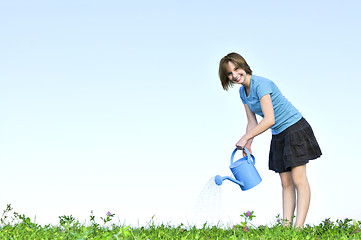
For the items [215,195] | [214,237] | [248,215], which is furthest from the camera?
[215,195]

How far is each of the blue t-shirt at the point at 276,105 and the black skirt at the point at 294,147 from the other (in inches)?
2.3

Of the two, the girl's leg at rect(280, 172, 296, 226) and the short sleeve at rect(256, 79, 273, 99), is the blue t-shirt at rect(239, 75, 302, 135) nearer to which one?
the short sleeve at rect(256, 79, 273, 99)

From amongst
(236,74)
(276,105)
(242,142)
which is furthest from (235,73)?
(242,142)

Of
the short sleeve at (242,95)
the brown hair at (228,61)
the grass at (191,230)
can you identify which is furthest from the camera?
the short sleeve at (242,95)

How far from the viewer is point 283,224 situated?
4.19 metres

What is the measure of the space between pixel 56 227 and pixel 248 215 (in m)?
1.69

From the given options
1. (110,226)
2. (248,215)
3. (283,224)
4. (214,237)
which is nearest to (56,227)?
(110,226)

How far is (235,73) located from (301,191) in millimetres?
1306

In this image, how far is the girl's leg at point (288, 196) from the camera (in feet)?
14.5

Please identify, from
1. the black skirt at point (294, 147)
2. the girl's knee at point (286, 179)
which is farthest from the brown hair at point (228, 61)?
the girl's knee at point (286, 179)

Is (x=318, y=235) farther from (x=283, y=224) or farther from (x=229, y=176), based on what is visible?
(x=229, y=176)

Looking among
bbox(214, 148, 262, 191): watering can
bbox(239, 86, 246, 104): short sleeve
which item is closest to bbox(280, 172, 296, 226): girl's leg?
bbox(214, 148, 262, 191): watering can

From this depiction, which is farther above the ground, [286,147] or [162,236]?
[286,147]

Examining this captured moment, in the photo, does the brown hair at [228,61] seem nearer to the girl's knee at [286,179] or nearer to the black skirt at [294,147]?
the black skirt at [294,147]
